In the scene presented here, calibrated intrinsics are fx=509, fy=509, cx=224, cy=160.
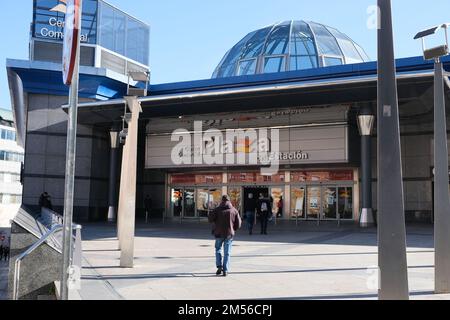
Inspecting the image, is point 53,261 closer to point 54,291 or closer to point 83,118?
point 54,291

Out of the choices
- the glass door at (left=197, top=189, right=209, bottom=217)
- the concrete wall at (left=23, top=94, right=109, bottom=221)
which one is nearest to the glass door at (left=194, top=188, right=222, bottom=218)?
the glass door at (left=197, top=189, right=209, bottom=217)

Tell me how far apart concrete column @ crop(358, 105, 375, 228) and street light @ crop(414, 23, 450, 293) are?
1605 centimetres

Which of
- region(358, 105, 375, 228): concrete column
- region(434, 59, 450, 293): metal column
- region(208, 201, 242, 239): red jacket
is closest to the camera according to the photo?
region(434, 59, 450, 293): metal column

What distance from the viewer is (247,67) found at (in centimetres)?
3481

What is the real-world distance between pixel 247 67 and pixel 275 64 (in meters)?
2.22

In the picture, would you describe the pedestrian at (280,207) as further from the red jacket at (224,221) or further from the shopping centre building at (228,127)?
the red jacket at (224,221)

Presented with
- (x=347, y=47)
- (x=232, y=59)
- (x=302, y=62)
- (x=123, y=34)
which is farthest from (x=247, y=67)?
(x=123, y=34)

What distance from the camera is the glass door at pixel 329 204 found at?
29.3 metres

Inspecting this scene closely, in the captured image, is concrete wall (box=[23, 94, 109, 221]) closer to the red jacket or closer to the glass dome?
the glass dome

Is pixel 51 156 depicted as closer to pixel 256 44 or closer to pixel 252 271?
pixel 256 44

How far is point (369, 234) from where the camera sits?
→ 20.4m

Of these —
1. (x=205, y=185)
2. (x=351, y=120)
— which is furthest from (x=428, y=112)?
(x=205, y=185)

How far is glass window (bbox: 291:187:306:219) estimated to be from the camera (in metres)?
30.2
